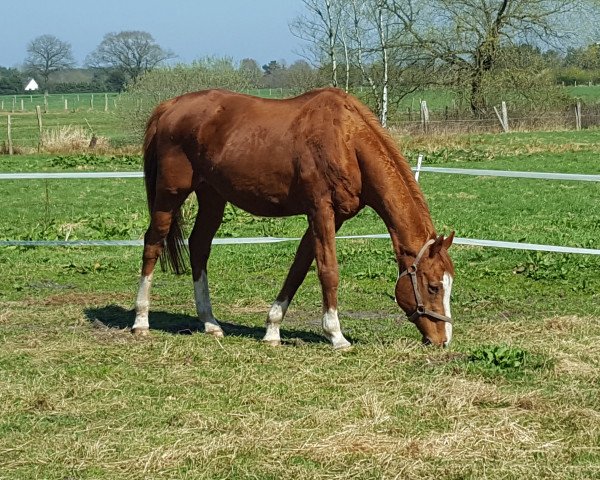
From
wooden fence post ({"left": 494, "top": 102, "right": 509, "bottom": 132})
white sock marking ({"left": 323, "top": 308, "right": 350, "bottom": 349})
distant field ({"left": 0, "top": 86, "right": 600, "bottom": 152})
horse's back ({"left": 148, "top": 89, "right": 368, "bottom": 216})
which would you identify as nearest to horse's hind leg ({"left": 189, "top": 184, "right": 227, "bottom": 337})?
horse's back ({"left": 148, "top": 89, "right": 368, "bottom": 216})

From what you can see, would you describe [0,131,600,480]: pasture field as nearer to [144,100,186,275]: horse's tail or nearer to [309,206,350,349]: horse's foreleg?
[309,206,350,349]: horse's foreleg

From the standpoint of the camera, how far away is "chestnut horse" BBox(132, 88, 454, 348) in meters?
7.02

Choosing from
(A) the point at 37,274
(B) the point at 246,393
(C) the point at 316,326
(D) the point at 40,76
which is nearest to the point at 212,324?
(C) the point at 316,326

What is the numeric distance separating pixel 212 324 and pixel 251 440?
9.66ft

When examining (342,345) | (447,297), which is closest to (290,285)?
(342,345)

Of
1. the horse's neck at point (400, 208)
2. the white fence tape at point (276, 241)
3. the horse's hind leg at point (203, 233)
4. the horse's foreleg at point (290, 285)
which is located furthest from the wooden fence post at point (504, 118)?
the horse's neck at point (400, 208)

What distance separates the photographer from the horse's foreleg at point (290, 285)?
7.43 meters

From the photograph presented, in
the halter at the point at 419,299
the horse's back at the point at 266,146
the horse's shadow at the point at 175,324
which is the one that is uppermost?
the horse's back at the point at 266,146

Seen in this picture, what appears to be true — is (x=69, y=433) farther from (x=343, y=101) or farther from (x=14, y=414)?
(x=343, y=101)

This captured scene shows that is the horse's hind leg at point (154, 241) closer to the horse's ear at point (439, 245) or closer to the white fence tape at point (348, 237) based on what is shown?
the white fence tape at point (348, 237)

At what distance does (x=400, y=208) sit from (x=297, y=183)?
83cm

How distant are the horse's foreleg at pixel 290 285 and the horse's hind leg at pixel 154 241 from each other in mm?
1087

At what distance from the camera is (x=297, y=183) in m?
7.31

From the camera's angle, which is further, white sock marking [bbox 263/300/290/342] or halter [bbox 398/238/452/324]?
white sock marking [bbox 263/300/290/342]
